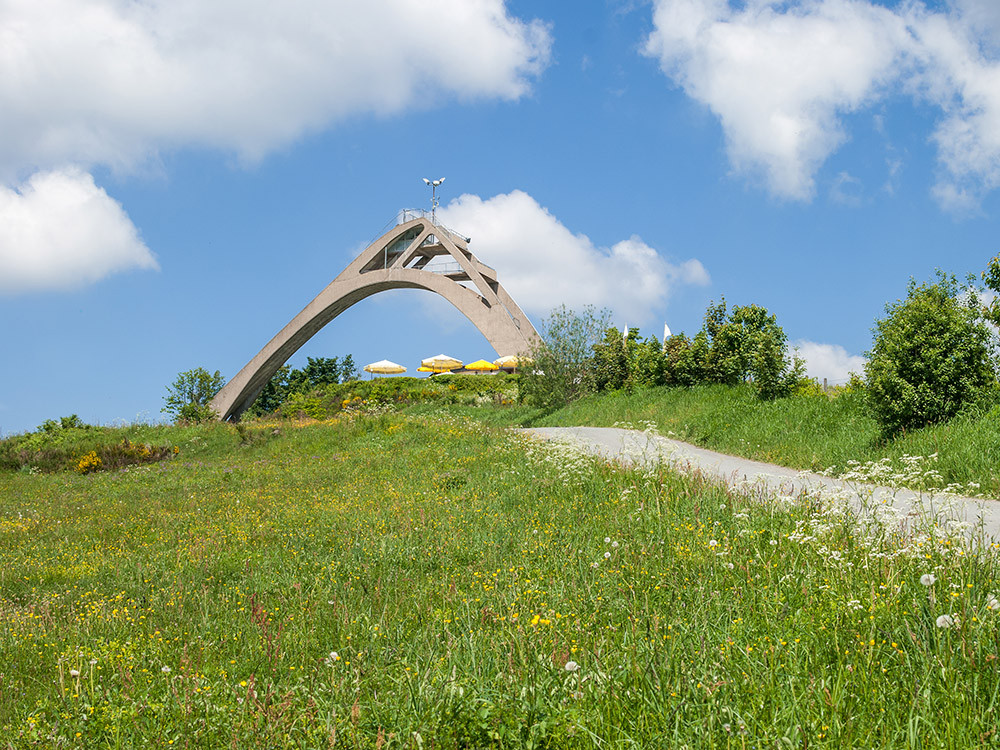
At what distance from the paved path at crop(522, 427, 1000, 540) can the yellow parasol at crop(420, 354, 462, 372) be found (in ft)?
125

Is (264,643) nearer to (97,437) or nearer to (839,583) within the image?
(839,583)

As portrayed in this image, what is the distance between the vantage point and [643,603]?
397cm

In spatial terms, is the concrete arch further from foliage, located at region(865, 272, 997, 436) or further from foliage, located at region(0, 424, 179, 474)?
foliage, located at region(865, 272, 997, 436)

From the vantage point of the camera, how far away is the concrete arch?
4125 cm

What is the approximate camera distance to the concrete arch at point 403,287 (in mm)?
41250

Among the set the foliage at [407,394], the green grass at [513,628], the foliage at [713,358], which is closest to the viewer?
the green grass at [513,628]

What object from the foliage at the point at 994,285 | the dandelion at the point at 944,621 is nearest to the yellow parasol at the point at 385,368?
the foliage at the point at 994,285

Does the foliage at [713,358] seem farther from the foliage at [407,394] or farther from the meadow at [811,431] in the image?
the foliage at [407,394]

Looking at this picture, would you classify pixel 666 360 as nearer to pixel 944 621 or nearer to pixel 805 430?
pixel 805 430

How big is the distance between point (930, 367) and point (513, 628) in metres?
10.6

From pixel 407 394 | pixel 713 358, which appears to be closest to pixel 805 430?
pixel 713 358

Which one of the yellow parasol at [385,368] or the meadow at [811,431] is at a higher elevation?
the yellow parasol at [385,368]

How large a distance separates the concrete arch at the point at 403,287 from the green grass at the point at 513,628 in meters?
31.6

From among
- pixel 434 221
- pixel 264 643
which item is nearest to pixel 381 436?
pixel 264 643
